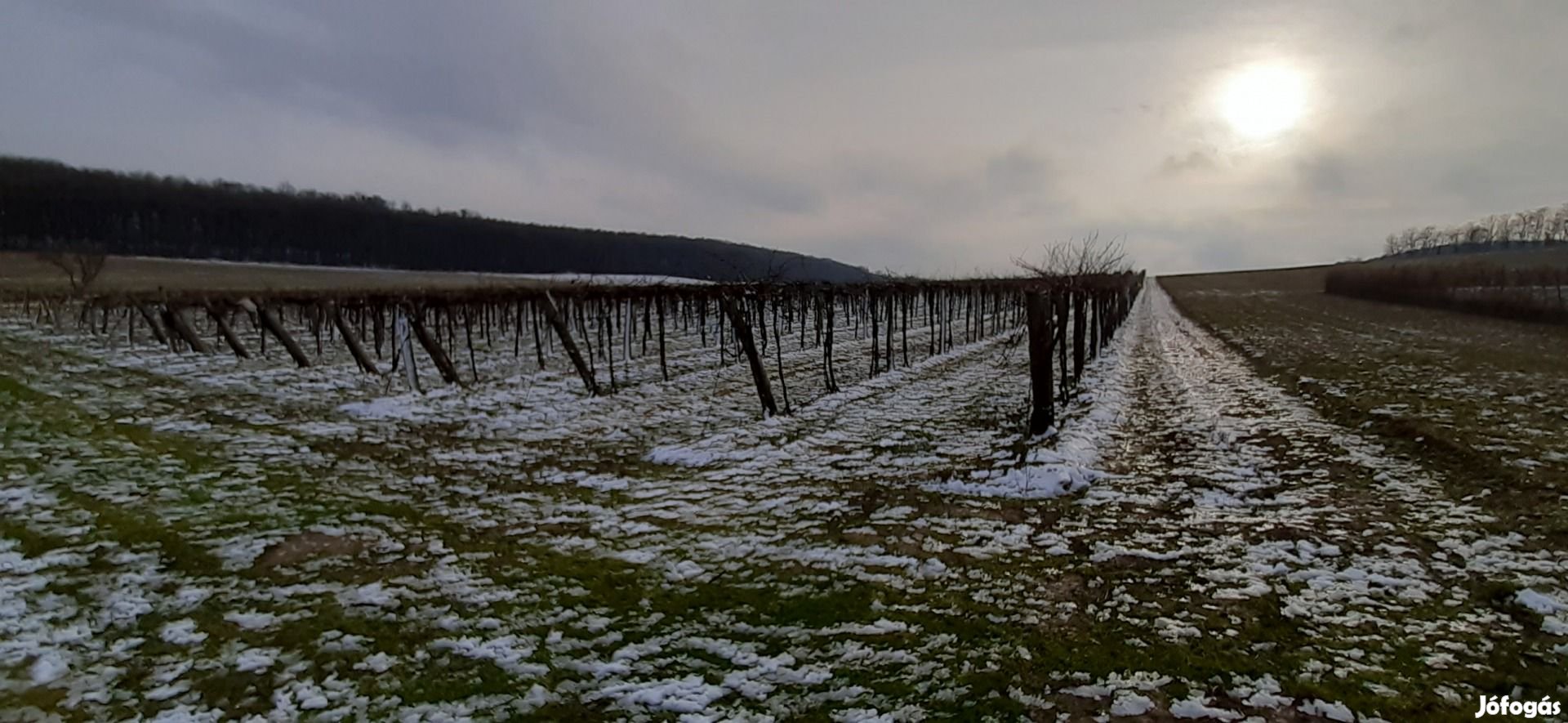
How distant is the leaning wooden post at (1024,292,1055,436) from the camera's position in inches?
446

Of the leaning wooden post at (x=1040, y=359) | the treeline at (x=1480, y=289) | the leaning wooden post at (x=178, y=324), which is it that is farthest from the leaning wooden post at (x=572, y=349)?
the treeline at (x=1480, y=289)

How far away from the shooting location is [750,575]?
22.1ft

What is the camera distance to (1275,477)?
9773mm

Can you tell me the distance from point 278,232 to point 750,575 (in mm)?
142040

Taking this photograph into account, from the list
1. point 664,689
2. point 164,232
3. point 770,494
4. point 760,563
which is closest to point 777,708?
point 664,689

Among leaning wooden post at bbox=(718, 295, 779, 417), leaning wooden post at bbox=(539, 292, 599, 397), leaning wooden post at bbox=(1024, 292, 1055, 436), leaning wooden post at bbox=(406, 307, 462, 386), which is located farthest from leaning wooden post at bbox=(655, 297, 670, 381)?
leaning wooden post at bbox=(1024, 292, 1055, 436)

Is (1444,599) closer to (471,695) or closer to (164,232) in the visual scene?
(471,695)

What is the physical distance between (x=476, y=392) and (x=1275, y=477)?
15.6m

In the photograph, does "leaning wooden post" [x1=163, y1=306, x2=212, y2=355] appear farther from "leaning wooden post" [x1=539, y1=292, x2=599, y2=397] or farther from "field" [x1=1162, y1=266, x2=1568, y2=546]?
"field" [x1=1162, y1=266, x2=1568, y2=546]

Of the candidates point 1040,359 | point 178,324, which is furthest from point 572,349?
point 178,324

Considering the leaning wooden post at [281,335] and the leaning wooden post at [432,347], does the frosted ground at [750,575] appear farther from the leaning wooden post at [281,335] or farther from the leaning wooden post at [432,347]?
the leaning wooden post at [281,335]

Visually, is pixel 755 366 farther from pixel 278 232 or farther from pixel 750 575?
pixel 278 232

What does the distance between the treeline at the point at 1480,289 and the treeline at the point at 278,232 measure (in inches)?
2422

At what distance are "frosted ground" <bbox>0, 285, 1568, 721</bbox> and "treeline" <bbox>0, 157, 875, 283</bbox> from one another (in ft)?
261
